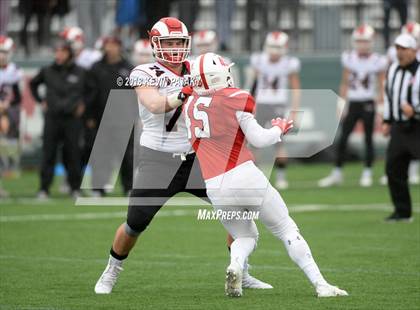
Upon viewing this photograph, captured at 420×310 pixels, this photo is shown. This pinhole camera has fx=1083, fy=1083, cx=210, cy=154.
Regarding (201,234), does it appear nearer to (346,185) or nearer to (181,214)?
(181,214)

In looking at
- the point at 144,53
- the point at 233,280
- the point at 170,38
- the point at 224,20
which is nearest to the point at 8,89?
the point at 144,53

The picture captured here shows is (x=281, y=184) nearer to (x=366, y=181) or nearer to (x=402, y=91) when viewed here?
(x=366, y=181)

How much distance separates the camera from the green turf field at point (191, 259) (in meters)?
6.71

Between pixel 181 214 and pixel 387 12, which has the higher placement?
pixel 387 12

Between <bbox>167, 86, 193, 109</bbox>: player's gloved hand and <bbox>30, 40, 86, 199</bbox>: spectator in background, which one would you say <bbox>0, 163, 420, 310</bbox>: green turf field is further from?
<bbox>167, 86, 193, 109</bbox>: player's gloved hand

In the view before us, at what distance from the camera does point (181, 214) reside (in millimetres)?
12500

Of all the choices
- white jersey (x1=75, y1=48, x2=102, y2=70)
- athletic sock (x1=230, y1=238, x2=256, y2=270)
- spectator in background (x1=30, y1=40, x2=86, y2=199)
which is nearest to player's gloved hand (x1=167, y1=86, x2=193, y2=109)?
athletic sock (x1=230, y1=238, x2=256, y2=270)

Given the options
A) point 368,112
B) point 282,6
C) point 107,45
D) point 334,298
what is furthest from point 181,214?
point 282,6

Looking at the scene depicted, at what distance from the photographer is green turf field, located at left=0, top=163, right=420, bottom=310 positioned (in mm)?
6711

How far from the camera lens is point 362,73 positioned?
15.3 m

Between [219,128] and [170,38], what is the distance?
2.69 ft

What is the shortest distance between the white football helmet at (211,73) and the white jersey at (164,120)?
54cm

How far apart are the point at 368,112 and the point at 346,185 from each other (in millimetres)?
1110

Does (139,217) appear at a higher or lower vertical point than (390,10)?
higher
